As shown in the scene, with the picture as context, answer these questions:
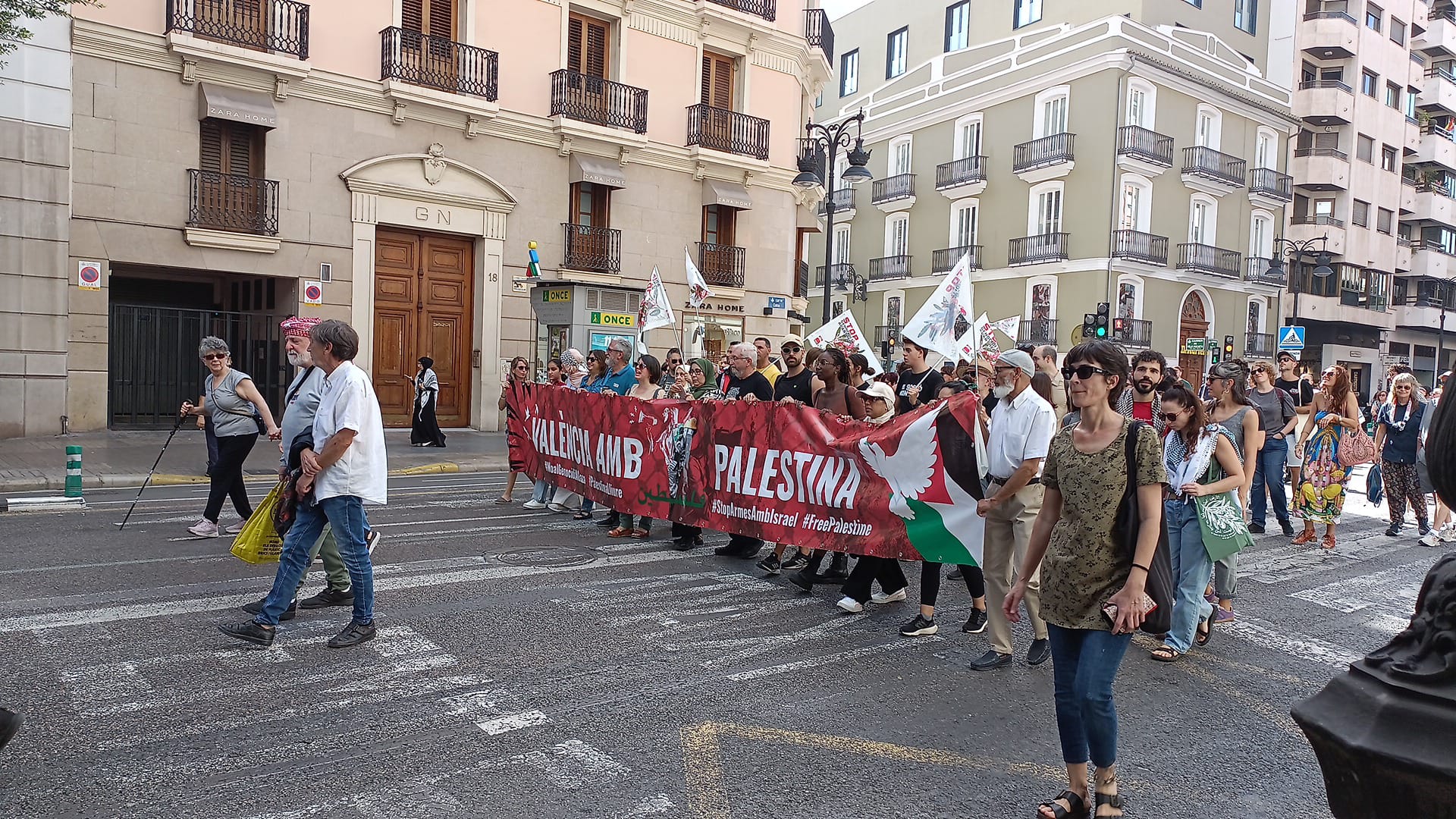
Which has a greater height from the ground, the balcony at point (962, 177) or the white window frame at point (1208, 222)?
the balcony at point (962, 177)

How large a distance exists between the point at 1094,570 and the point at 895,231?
41.8 m

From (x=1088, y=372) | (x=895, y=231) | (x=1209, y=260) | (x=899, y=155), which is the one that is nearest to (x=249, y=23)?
(x=1088, y=372)

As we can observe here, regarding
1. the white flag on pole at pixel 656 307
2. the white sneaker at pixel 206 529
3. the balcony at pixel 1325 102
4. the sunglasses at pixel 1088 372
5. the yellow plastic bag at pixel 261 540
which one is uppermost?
the balcony at pixel 1325 102

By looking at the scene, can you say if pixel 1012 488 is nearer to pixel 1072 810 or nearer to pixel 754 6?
pixel 1072 810

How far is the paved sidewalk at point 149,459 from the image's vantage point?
12.1 metres

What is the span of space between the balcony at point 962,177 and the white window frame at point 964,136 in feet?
1.62

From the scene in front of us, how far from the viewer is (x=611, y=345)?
36.2 ft

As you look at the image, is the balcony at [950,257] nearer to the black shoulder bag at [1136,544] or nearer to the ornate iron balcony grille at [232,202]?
the ornate iron balcony grille at [232,202]

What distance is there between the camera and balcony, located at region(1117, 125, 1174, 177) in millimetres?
35000

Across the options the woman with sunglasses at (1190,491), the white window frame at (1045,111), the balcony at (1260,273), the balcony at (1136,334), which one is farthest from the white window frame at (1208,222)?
the woman with sunglasses at (1190,491)

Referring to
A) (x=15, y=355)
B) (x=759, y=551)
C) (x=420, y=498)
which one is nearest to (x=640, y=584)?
(x=759, y=551)

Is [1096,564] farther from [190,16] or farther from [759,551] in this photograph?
[190,16]

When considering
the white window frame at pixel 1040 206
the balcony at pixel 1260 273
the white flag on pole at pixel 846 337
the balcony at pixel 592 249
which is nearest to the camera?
the white flag on pole at pixel 846 337

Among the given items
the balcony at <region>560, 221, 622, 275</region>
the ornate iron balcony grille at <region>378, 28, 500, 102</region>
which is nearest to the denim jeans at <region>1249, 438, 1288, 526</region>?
the balcony at <region>560, 221, 622, 275</region>
